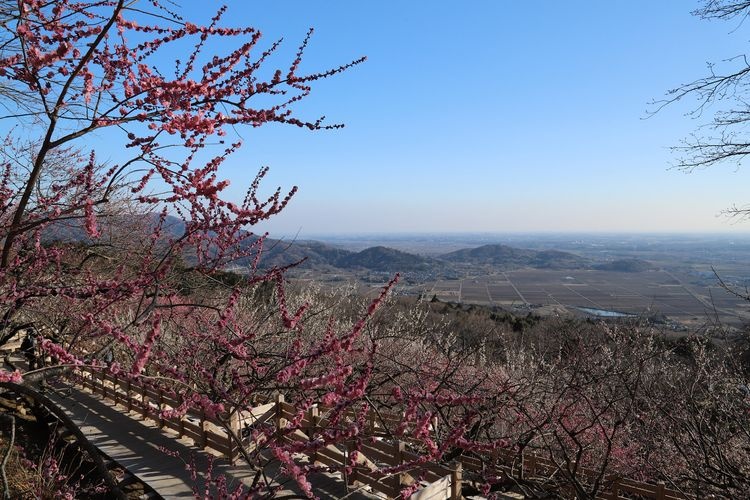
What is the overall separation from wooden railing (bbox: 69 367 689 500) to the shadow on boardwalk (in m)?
0.19

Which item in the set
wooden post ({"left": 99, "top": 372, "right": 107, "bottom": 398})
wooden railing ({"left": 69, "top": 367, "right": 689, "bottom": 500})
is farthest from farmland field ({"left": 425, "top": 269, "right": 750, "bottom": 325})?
wooden post ({"left": 99, "top": 372, "right": 107, "bottom": 398})

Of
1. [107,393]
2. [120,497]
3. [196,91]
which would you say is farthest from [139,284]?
[107,393]

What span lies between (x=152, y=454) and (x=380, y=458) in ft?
13.2

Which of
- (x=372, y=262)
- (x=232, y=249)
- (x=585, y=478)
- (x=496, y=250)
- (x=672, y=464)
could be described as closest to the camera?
(x=232, y=249)

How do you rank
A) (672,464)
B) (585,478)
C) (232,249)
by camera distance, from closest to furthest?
1. (232,249)
2. (585,478)
3. (672,464)

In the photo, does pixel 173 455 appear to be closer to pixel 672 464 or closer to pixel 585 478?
pixel 585 478

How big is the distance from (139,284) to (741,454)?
951cm

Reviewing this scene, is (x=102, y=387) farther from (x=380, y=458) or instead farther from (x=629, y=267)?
(x=629, y=267)

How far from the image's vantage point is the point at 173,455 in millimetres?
7418

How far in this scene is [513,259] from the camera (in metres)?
105

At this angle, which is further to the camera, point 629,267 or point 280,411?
point 629,267

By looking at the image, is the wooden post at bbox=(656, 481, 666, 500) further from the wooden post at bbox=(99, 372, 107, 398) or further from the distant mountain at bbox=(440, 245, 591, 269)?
the distant mountain at bbox=(440, 245, 591, 269)

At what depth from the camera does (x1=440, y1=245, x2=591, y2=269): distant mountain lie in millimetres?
98000

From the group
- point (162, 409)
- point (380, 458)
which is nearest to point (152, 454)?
point (162, 409)
